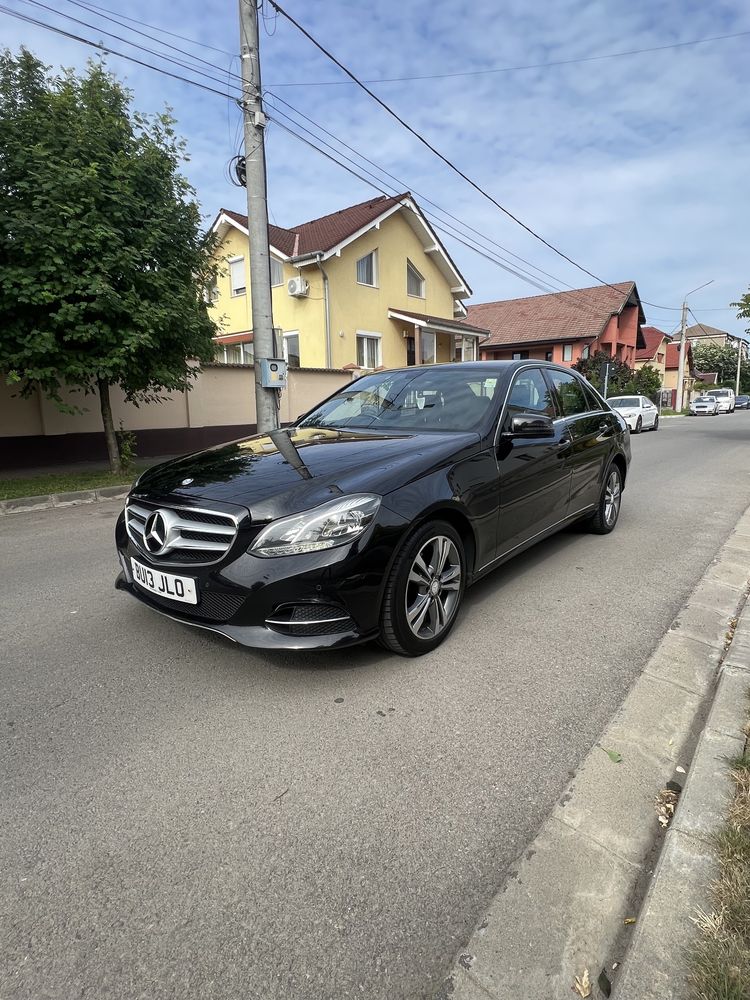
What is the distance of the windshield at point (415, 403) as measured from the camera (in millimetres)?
3781

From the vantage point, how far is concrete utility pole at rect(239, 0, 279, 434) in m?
9.59

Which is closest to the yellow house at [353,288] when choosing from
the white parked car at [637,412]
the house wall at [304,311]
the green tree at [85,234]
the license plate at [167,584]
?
the house wall at [304,311]

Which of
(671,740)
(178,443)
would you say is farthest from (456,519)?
(178,443)

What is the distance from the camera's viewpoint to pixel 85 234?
750 cm

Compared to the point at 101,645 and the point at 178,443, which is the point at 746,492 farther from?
the point at 178,443

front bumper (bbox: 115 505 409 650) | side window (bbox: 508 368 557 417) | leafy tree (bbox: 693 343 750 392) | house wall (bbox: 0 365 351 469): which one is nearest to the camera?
front bumper (bbox: 115 505 409 650)

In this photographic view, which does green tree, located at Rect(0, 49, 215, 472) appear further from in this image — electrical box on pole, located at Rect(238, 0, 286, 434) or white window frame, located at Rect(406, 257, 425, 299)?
white window frame, located at Rect(406, 257, 425, 299)

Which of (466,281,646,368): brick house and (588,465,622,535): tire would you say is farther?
(466,281,646,368): brick house

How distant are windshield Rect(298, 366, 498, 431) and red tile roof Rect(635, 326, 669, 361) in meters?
51.4

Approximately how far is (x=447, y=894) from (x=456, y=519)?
73.3 inches

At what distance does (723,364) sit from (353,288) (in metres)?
77.4

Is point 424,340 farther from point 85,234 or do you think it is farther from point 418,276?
point 85,234

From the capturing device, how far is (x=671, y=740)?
7.91ft

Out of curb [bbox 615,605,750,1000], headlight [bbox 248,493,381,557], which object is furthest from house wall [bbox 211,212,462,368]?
curb [bbox 615,605,750,1000]
